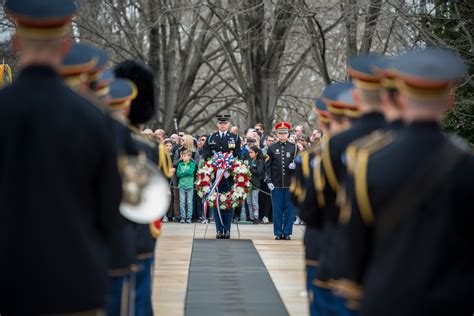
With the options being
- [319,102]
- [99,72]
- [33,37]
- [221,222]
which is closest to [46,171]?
[33,37]

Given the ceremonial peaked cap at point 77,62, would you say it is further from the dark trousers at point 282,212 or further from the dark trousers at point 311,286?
the dark trousers at point 282,212

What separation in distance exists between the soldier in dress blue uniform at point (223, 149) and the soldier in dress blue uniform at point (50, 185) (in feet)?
52.7

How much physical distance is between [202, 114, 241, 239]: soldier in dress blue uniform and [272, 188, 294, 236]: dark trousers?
806 millimetres

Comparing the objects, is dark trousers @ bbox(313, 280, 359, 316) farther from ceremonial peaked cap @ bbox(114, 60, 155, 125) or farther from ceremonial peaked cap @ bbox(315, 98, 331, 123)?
ceremonial peaked cap @ bbox(114, 60, 155, 125)

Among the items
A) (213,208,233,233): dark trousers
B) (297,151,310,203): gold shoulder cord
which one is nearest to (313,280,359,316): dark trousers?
(297,151,310,203): gold shoulder cord

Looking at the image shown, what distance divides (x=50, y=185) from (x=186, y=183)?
20.2 metres

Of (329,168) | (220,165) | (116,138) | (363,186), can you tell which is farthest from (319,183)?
(220,165)

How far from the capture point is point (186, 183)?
2573 centimetres

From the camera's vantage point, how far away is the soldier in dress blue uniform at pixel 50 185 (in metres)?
5.50

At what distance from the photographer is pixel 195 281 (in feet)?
50.1

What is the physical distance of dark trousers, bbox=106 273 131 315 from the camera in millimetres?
7844

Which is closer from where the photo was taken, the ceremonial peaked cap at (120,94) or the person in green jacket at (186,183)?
the ceremonial peaked cap at (120,94)

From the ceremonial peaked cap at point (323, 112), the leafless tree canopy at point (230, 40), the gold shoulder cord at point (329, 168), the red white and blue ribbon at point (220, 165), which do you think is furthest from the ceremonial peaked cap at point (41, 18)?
the leafless tree canopy at point (230, 40)

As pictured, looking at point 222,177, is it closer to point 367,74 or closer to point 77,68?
point 367,74
